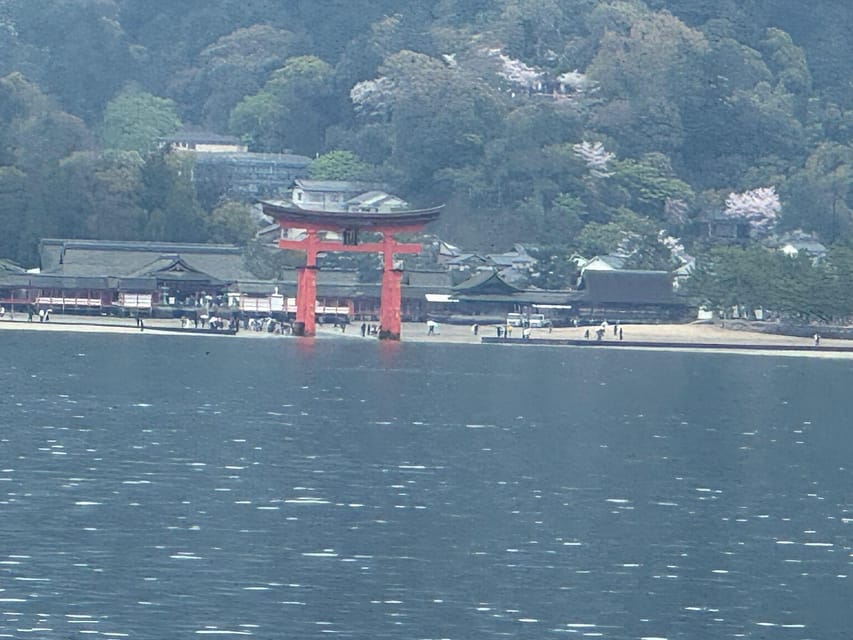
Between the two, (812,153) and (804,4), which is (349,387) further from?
(804,4)

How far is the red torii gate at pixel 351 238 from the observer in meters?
72.7

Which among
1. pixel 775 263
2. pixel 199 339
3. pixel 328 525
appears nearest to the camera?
pixel 328 525

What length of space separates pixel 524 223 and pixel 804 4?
3539 centimetres

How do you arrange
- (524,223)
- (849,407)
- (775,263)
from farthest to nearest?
1. (524,223)
2. (775,263)
3. (849,407)

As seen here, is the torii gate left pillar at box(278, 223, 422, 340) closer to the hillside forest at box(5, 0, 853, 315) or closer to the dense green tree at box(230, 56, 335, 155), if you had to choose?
the hillside forest at box(5, 0, 853, 315)

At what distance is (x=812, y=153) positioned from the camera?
11300cm

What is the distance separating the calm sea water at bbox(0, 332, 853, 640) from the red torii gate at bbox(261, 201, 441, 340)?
15.0m

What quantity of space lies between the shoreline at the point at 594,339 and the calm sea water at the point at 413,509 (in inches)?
715

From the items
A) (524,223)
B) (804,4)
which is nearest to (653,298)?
(524,223)

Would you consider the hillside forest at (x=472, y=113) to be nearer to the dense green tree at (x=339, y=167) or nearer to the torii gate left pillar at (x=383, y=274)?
the dense green tree at (x=339, y=167)

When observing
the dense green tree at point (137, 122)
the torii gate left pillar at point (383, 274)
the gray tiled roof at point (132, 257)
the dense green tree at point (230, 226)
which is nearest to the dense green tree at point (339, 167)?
the dense green tree at point (137, 122)

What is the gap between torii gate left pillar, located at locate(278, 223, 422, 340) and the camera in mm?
73812

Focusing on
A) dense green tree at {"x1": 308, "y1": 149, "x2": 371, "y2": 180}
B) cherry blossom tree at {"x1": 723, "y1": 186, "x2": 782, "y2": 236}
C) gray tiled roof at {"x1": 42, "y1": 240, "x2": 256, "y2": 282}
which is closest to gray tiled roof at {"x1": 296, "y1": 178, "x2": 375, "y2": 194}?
dense green tree at {"x1": 308, "y1": 149, "x2": 371, "y2": 180}

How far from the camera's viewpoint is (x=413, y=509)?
32656 millimetres
